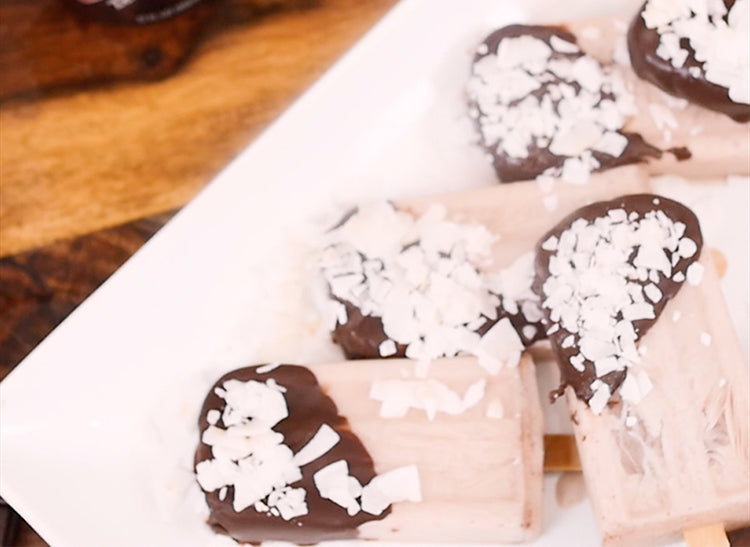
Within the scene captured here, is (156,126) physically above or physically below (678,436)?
above

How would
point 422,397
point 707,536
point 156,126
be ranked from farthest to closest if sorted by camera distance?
point 156,126, point 422,397, point 707,536

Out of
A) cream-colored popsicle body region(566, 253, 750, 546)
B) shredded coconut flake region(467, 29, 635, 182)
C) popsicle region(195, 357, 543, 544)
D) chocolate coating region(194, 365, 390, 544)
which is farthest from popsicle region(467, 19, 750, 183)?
chocolate coating region(194, 365, 390, 544)

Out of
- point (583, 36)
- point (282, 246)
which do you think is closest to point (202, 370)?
→ point (282, 246)

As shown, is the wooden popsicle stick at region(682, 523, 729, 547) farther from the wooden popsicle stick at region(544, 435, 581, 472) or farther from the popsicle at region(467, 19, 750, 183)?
the popsicle at region(467, 19, 750, 183)

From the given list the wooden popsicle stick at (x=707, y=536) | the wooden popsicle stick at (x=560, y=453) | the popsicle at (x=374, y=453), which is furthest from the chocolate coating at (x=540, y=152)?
the wooden popsicle stick at (x=707, y=536)

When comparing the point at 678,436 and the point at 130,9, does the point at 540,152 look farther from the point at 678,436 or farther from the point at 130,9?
the point at 130,9

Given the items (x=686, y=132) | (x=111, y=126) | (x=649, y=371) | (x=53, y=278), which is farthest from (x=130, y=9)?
(x=649, y=371)

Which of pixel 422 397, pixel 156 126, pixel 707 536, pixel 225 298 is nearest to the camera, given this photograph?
pixel 707 536
